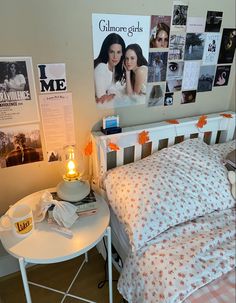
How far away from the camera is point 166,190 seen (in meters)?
→ 1.13

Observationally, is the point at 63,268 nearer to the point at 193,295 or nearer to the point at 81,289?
the point at 81,289

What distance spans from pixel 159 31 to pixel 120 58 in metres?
0.26

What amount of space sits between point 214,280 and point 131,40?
45.3 inches

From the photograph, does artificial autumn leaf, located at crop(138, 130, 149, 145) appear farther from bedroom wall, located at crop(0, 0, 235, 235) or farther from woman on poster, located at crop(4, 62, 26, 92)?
woman on poster, located at crop(4, 62, 26, 92)

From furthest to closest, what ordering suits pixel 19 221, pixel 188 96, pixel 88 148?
pixel 188 96
pixel 88 148
pixel 19 221

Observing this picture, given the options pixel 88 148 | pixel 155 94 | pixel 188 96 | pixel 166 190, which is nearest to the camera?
pixel 166 190

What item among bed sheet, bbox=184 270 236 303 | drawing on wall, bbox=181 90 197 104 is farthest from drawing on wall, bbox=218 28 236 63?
bed sheet, bbox=184 270 236 303

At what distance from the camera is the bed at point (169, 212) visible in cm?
91

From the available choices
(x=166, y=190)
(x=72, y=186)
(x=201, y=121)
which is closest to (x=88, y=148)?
(x=72, y=186)

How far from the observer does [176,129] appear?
1490 millimetres

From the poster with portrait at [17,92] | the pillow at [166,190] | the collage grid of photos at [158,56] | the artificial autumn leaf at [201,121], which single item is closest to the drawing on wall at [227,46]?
the collage grid of photos at [158,56]

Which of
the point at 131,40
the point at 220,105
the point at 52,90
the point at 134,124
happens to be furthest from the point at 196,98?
the point at 52,90

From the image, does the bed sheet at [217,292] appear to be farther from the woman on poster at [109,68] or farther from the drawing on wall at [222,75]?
the drawing on wall at [222,75]

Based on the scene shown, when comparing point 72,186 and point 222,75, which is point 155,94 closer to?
point 222,75
